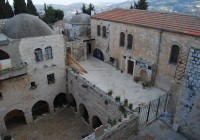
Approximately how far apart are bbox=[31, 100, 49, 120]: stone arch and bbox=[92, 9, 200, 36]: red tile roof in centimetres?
1263

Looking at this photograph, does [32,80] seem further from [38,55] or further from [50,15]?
[50,15]

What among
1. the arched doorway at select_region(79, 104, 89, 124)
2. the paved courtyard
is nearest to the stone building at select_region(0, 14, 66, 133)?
the paved courtyard

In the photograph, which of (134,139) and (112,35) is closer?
(134,139)

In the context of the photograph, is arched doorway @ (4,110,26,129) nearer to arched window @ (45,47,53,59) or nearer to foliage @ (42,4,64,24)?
arched window @ (45,47,53,59)

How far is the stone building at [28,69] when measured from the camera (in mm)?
17141

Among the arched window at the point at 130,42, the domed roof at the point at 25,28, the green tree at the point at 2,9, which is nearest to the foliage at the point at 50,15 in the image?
the green tree at the point at 2,9

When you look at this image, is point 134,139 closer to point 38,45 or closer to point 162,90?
point 162,90

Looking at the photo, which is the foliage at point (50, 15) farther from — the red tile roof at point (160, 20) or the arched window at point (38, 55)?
the arched window at point (38, 55)

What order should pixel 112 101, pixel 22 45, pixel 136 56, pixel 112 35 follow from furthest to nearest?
pixel 112 35, pixel 136 56, pixel 22 45, pixel 112 101

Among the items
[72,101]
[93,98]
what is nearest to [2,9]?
[72,101]

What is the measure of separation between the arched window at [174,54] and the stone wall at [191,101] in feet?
28.2

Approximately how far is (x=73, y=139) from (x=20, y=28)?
11745mm

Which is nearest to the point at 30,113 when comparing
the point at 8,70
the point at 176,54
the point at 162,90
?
the point at 8,70

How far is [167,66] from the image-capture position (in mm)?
16828
